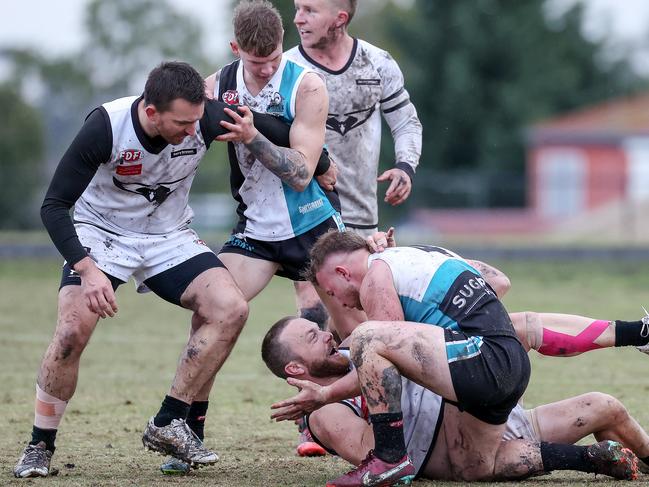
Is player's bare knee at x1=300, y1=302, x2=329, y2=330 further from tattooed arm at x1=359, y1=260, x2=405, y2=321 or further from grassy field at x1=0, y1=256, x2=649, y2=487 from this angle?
tattooed arm at x1=359, y1=260, x2=405, y2=321

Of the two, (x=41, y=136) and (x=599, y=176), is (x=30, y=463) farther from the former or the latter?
(x=41, y=136)

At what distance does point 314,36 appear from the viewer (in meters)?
6.91

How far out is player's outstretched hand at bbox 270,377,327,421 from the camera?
5.21m

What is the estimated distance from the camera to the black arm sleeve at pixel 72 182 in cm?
→ 552

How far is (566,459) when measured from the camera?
5.16m

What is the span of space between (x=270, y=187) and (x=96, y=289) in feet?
4.61

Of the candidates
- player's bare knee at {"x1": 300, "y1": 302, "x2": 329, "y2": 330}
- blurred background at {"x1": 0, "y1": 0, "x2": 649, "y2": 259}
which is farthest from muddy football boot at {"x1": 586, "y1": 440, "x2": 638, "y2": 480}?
blurred background at {"x1": 0, "y1": 0, "x2": 649, "y2": 259}

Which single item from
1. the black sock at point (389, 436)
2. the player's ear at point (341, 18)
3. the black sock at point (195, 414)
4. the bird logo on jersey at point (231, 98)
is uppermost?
the player's ear at point (341, 18)

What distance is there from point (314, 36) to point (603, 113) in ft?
117

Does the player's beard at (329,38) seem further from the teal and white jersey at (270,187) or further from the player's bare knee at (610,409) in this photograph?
the player's bare knee at (610,409)

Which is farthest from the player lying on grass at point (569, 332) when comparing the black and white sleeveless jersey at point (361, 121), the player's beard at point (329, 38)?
the player's beard at point (329, 38)

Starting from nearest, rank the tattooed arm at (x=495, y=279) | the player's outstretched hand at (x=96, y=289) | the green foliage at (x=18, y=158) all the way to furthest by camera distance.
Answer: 1. the player's outstretched hand at (x=96, y=289)
2. the tattooed arm at (x=495, y=279)
3. the green foliage at (x=18, y=158)

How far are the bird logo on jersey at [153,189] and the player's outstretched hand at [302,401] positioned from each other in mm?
1333

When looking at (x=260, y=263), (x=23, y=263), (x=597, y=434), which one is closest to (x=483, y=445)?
(x=597, y=434)
